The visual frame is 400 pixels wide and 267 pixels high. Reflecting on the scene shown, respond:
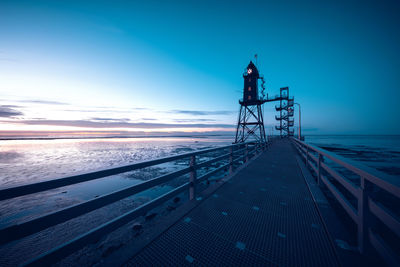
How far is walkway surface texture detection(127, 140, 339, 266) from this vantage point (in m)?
1.86

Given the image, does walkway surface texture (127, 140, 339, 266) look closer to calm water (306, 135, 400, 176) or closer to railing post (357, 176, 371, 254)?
railing post (357, 176, 371, 254)

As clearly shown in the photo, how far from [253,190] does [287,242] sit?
5.68 feet

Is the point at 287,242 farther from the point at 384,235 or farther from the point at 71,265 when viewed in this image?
the point at 71,265

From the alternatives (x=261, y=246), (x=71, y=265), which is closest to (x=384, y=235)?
(x=261, y=246)

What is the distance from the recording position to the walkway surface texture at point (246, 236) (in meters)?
1.86

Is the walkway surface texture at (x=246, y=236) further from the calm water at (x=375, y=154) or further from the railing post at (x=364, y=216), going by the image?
the calm water at (x=375, y=154)

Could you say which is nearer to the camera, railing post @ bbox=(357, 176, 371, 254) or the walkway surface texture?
railing post @ bbox=(357, 176, 371, 254)

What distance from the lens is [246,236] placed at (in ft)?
7.33

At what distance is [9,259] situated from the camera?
10.6 feet

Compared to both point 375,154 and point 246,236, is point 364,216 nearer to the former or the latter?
point 246,236

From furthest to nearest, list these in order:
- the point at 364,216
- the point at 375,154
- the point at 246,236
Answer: the point at 375,154
the point at 246,236
the point at 364,216

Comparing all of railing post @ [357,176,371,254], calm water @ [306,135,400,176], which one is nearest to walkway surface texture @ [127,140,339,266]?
railing post @ [357,176,371,254]

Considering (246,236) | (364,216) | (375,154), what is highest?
(364,216)

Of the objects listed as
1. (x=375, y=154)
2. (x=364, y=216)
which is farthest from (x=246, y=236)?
(x=375, y=154)
